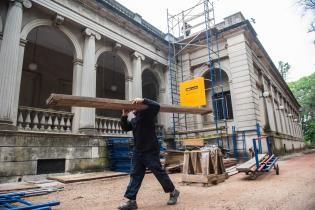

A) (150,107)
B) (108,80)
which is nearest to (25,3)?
(150,107)

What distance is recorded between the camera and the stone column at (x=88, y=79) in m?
10.1

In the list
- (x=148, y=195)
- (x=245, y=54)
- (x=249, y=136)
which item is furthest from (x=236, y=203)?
A: (x=245, y=54)

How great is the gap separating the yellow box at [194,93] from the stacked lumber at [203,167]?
6788 millimetres

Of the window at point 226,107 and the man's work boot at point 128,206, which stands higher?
the window at point 226,107

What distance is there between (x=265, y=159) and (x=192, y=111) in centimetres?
466

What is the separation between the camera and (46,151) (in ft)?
27.3

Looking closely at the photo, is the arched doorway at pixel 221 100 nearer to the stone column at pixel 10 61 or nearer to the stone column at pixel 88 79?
the stone column at pixel 88 79

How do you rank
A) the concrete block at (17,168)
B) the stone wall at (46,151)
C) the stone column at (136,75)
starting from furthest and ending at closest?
the stone column at (136,75)
the stone wall at (46,151)
the concrete block at (17,168)

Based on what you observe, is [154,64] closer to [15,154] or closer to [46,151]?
[46,151]

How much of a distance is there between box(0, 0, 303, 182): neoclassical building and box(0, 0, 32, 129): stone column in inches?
1.2

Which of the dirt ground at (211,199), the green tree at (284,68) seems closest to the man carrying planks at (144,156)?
the dirt ground at (211,199)

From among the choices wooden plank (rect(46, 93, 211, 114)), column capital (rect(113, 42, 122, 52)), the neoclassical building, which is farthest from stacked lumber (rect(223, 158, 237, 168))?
column capital (rect(113, 42, 122, 52))

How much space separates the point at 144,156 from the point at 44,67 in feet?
41.7

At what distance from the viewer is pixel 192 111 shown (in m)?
5.23
